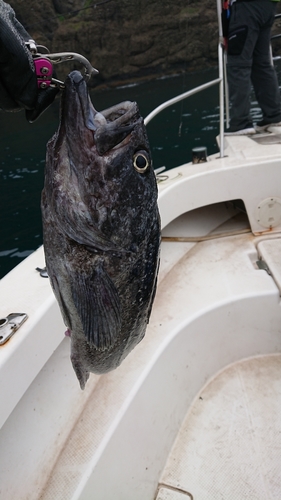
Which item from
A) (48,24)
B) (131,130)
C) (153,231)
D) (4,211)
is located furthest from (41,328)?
(48,24)

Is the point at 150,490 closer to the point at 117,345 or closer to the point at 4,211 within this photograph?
the point at 117,345

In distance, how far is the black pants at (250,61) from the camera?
4.68m

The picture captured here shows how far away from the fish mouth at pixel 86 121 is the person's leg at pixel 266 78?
15.6ft

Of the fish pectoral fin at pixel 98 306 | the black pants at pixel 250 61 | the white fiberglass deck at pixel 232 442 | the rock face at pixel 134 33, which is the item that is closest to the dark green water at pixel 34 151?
the black pants at pixel 250 61

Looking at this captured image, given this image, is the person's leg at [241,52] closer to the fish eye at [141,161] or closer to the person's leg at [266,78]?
the person's leg at [266,78]

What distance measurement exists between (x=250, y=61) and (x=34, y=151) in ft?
36.1

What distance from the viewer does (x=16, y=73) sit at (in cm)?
110

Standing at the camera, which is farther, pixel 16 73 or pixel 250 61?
pixel 250 61

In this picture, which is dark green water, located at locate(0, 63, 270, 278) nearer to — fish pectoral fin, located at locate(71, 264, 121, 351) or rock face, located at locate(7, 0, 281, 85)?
fish pectoral fin, located at locate(71, 264, 121, 351)

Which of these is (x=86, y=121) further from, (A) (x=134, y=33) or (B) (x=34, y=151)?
(A) (x=134, y=33)

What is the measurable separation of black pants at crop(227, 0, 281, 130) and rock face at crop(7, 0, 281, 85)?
30677 mm

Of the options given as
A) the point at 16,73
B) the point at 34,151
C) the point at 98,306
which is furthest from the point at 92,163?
the point at 34,151

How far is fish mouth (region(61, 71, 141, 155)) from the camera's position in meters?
1.12

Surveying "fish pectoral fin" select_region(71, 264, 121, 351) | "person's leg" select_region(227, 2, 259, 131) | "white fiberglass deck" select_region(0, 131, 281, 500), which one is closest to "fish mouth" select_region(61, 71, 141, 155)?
"fish pectoral fin" select_region(71, 264, 121, 351)
